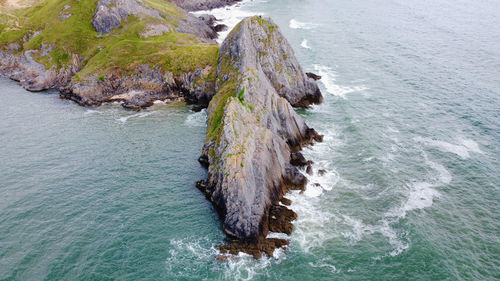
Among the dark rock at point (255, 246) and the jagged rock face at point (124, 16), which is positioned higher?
the jagged rock face at point (124, 16)

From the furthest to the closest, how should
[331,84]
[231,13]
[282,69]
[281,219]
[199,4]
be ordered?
1. [199,4]
2. [231,13]
3. [331,84]
4. [282,69]
5. [281,219]

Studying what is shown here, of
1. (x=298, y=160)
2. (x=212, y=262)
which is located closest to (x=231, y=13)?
(x=298, y=160)

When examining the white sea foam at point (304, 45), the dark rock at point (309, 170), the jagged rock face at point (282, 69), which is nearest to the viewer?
the dark rock at point (309, 170)

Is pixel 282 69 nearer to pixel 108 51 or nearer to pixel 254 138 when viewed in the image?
pixel 254 138

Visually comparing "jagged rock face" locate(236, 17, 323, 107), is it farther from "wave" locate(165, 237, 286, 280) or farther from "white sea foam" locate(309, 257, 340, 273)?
"wave" locate(165, 237, 286, 280)

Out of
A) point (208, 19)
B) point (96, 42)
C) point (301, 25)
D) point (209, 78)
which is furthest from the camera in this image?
point (301, 25)

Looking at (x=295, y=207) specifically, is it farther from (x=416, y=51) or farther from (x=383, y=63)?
(x=416, y=51)

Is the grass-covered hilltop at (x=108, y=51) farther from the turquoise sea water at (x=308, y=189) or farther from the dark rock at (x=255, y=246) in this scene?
the dark rock at (x=255, y=246)

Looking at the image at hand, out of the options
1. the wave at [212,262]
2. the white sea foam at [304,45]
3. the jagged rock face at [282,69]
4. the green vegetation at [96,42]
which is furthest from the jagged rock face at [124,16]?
the wave at [212,262]
